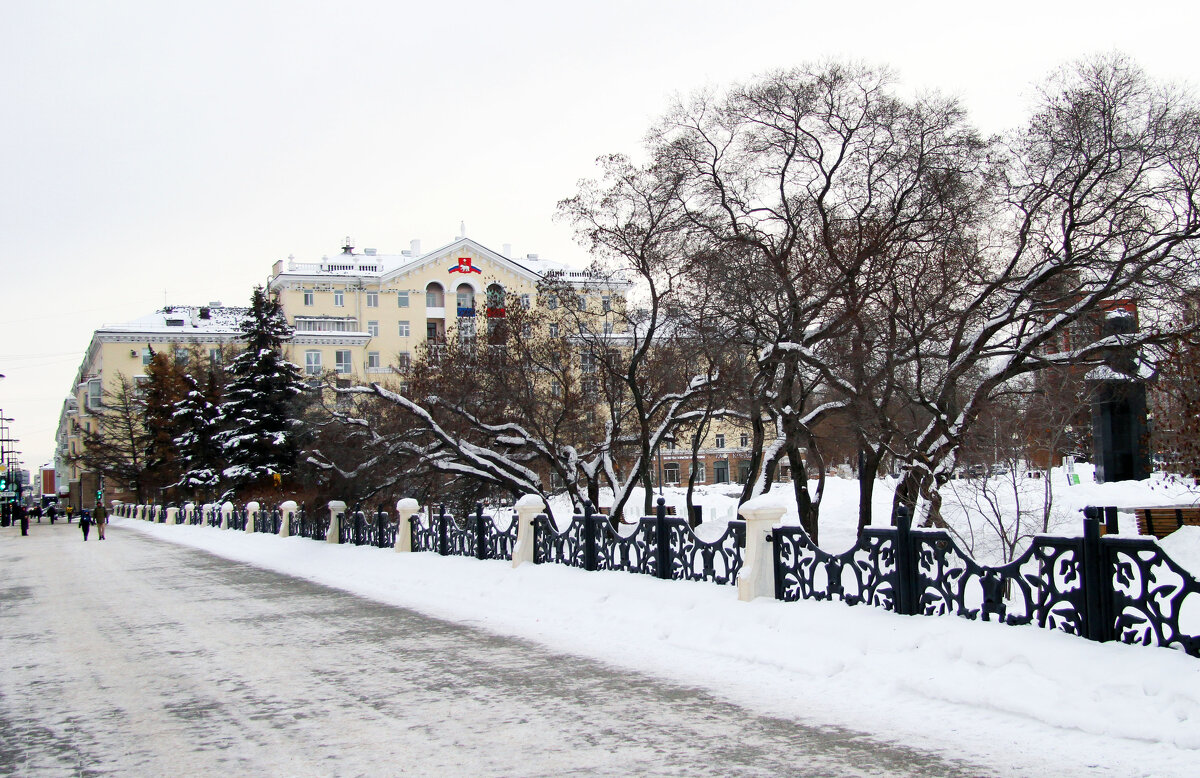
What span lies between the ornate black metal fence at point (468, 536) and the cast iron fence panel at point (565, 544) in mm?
971

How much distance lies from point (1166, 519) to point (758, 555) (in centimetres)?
1254

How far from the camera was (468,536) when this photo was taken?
62.0ft

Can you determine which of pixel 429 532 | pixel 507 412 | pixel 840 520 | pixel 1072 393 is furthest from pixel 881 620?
pixel 840 520

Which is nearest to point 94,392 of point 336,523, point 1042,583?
point 336,523

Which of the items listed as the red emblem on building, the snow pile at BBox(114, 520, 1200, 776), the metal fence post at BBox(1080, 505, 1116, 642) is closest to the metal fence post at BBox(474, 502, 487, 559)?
the snow pile at BBox(114, 520, 1200, 776)

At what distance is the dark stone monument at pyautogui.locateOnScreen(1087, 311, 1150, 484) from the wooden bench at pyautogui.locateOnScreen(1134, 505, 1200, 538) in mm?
4225

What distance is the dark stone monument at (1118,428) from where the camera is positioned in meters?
24.3

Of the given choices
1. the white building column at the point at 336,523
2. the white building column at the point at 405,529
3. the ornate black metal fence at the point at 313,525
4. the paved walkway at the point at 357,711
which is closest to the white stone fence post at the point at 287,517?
the ornate black metal fence at the point at 313,525

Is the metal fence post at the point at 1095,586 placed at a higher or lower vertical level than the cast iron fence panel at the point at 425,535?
higher

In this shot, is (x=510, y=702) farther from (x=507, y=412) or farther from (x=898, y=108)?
(x=507, y=412)

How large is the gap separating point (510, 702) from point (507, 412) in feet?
66.7

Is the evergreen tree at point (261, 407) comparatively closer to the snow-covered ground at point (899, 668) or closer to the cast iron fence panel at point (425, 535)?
the cast iron fence panel at point (425, 535)

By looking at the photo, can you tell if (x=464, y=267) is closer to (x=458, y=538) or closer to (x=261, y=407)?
(x=261, y=407)

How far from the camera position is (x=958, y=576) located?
28.4 ft
